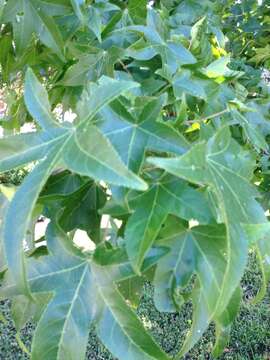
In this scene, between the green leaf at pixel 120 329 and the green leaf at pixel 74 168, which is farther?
the green leaf at pixel 120 329

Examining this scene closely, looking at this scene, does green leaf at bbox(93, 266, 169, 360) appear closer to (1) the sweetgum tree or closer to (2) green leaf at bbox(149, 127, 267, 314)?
(1) the sweetgum tree

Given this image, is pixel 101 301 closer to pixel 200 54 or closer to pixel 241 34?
pixel 200 54

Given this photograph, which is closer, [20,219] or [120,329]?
[20,219]

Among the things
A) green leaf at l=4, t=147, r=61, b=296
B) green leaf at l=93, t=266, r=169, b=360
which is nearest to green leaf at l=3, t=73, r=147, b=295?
green leaf at l=4, t=147, r=61, b=296

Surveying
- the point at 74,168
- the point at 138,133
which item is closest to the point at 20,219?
the point at 74,168

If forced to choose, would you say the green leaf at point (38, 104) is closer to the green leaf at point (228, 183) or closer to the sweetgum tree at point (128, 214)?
the sweetgum tree at point (128, 214)

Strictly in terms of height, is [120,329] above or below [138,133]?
below

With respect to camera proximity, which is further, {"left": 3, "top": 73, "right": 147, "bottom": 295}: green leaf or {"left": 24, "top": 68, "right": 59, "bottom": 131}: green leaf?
{"left": 24, "top": 68, "right": 59, "bottom": 131}: green leaf

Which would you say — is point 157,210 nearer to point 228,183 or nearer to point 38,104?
point 228,183

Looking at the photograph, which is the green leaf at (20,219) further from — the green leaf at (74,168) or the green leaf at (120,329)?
the green leaf at (120,329)

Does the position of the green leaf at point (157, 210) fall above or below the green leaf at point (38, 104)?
below

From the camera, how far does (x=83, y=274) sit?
0.71 meters

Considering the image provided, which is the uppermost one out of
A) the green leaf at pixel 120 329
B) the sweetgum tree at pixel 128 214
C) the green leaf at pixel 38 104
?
the green leaf at pixel 38 104

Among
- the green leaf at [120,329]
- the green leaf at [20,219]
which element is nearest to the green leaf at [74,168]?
the green leaf at [20,219]
